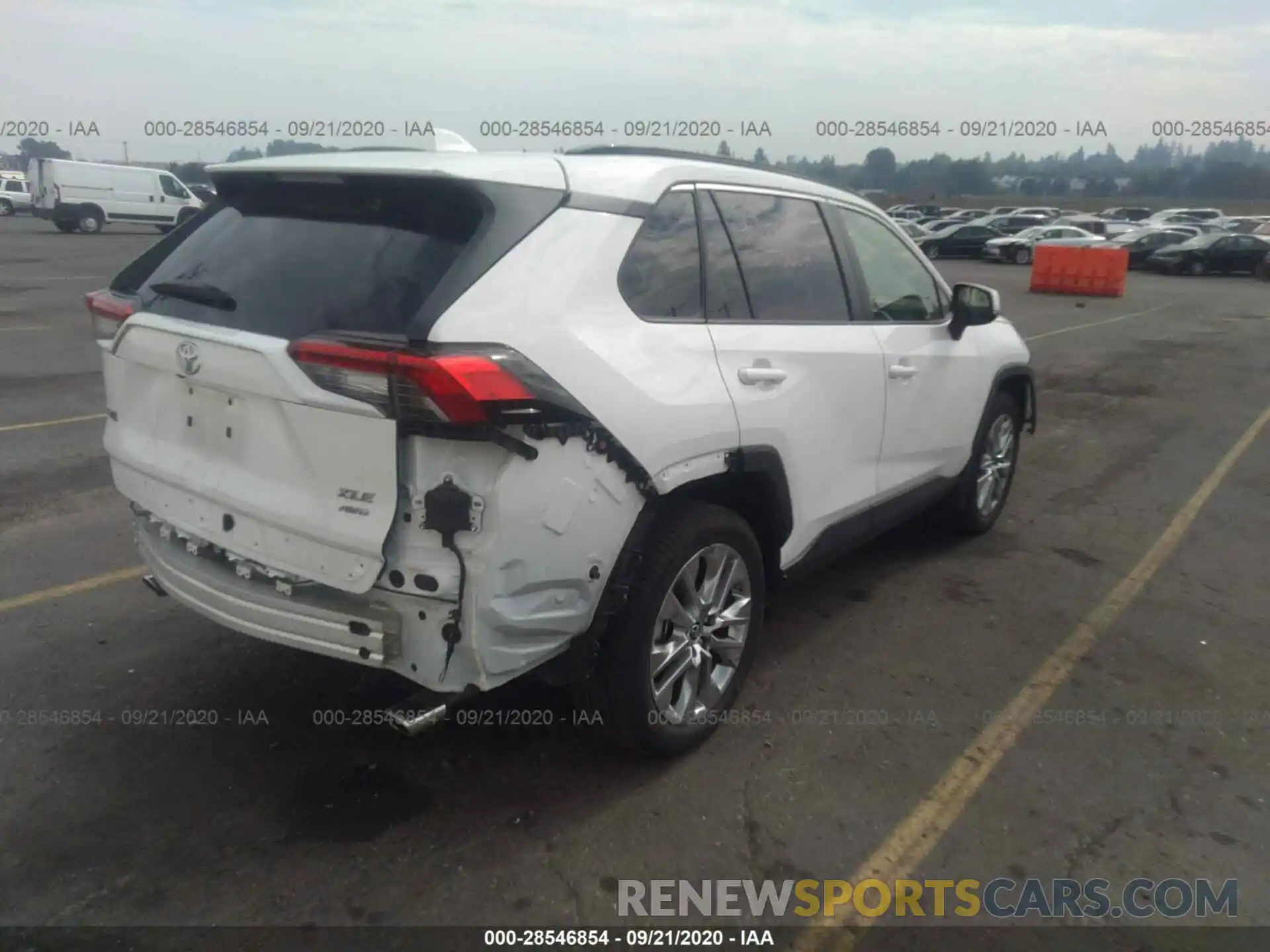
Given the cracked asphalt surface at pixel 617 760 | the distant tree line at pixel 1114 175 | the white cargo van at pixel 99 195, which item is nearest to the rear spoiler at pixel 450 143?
the cracked asphalt surface at pixel 617 760

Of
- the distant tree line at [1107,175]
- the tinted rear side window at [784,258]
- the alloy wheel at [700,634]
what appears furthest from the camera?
the distant tree line at [1107,175]

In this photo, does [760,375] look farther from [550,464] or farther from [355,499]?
[355,499]

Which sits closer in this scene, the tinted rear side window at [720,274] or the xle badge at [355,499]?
the xle badge at [355,499]

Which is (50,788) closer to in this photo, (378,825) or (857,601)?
(378,825)

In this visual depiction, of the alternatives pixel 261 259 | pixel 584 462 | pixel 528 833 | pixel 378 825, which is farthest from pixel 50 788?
pixel 584 462

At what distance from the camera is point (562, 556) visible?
2885mm

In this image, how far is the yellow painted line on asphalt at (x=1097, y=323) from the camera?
16125 millimetres

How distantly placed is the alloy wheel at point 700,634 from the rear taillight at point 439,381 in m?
0.88

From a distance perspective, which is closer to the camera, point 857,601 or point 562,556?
point 562,556

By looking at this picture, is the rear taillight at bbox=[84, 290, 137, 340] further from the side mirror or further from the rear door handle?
the side mirror

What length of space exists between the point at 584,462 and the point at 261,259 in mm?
1187

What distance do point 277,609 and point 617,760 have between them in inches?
49.8

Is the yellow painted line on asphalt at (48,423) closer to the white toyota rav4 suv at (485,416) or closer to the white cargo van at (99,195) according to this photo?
the white toyota rav4 suv at (485,416)

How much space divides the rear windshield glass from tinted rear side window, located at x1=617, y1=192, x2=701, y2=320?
0.54 meters
